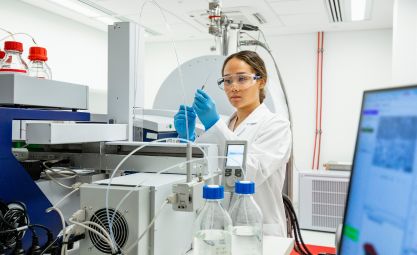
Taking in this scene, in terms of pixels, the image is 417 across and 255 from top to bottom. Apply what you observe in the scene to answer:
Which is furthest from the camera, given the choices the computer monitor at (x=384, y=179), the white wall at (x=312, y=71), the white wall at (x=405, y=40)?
the white wall at (x=312, y=71)

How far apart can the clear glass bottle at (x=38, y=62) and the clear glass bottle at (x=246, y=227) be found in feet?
2.35

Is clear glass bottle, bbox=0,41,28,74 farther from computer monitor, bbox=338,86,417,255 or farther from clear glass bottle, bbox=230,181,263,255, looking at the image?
computer monitor, bbox=338,86,417,255

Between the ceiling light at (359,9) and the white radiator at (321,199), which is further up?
the ceiling light at (359,9)

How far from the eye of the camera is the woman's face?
5.43 ft

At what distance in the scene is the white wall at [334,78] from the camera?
4898 mm

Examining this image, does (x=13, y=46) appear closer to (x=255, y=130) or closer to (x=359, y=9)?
(x=255, y=130)

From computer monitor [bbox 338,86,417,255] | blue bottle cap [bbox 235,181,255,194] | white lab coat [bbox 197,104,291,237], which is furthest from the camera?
white lab coat [bbox 197,104,291,237]

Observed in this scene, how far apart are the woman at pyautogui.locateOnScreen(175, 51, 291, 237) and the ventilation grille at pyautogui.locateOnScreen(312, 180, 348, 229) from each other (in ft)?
7.56

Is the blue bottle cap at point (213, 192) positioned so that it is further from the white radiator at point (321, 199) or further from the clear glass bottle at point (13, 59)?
the white radiator at point (321, 199)

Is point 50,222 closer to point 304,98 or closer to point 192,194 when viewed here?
point 192,194

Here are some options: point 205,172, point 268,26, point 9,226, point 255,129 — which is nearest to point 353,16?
point 268,26

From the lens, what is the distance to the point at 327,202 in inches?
149

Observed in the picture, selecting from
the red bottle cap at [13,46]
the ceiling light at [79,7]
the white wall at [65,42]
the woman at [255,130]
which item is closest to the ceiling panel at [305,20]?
the ceiling light at [79,7]

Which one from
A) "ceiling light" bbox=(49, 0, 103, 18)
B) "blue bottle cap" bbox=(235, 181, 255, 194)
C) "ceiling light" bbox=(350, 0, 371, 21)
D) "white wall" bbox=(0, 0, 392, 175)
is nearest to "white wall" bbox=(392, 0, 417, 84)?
"ceiling light" bbox=(350, 0, 371, 21)
